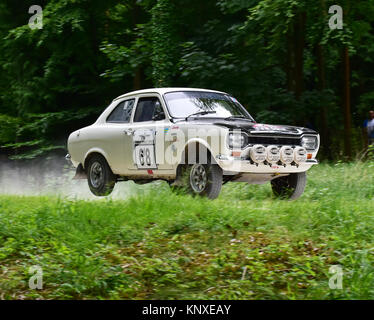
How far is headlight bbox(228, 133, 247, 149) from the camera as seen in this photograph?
8713 mm

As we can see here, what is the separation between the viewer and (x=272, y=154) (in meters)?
8.99

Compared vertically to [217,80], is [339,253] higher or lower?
lower

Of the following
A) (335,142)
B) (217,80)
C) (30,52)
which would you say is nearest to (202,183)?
(217,80)

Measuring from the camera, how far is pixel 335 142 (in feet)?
69.1

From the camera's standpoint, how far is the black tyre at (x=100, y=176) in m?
11.1

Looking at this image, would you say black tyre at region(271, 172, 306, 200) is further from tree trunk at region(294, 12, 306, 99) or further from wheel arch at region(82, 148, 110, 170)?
tree trunk at region(294, 12, 306, 99)

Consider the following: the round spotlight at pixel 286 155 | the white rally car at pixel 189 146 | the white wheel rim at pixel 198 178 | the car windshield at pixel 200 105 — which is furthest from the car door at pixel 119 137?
the round spotlight at pixel 286 155

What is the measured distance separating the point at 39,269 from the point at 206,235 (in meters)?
2.04

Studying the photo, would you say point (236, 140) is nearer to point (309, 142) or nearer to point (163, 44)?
point (309, 142)

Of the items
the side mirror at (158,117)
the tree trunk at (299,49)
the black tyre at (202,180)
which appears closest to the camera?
the black tyre at (202,180)

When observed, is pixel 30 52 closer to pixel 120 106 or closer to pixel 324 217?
pixel 120 106

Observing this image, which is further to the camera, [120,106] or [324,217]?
[120,106]

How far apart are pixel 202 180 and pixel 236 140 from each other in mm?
893

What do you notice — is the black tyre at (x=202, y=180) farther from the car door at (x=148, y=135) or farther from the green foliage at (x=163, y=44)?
the green foliage at (x=163, y=44)
